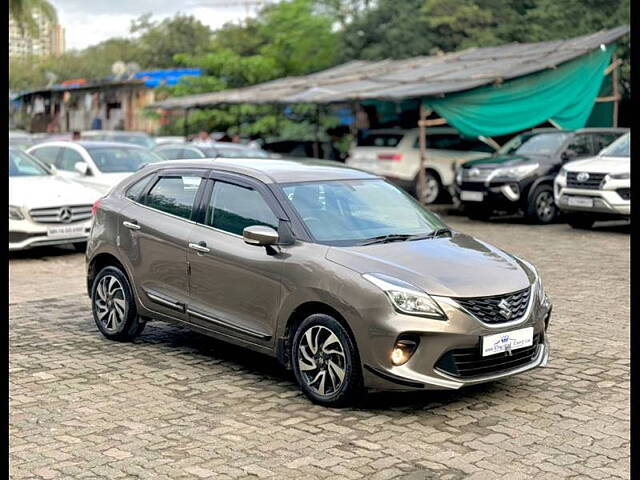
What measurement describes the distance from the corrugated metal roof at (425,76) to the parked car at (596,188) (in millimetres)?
4395

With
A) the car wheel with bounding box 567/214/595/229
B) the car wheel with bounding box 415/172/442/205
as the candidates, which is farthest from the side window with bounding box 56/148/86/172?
the car wheel with bounding box 567/214/595/229

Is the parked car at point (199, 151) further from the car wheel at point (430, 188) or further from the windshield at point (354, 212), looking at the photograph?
the windshield at point (354, 212)

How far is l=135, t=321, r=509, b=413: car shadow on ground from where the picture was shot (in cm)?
593

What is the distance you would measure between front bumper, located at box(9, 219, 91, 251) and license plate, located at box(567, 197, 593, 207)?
8.10 m

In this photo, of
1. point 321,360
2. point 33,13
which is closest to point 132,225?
point 321,360

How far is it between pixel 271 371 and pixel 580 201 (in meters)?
10.0

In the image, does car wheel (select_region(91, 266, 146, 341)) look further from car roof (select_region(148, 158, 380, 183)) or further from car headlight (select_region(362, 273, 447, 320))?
car headlight (select_region(362, 273, 447, 320))

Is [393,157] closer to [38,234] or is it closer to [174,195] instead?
[38,234]

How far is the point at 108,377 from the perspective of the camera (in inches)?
259

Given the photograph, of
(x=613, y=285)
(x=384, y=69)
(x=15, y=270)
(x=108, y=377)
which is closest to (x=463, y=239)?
(x=108, y=377)

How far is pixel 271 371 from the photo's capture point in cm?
673

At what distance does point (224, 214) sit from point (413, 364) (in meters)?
1.97

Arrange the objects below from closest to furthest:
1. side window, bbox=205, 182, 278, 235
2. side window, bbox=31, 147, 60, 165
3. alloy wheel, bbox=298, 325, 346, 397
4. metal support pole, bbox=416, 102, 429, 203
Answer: alloy wheel, bbox=298, 325, 346, 397
side window, bbox=205, 182, 278, 235
side window, bbox=31, 147, 60, 165
metal support pole, bbox=416, 102, 429, 203

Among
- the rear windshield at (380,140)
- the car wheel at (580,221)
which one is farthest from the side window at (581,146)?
the rear windshield at (380,140)
